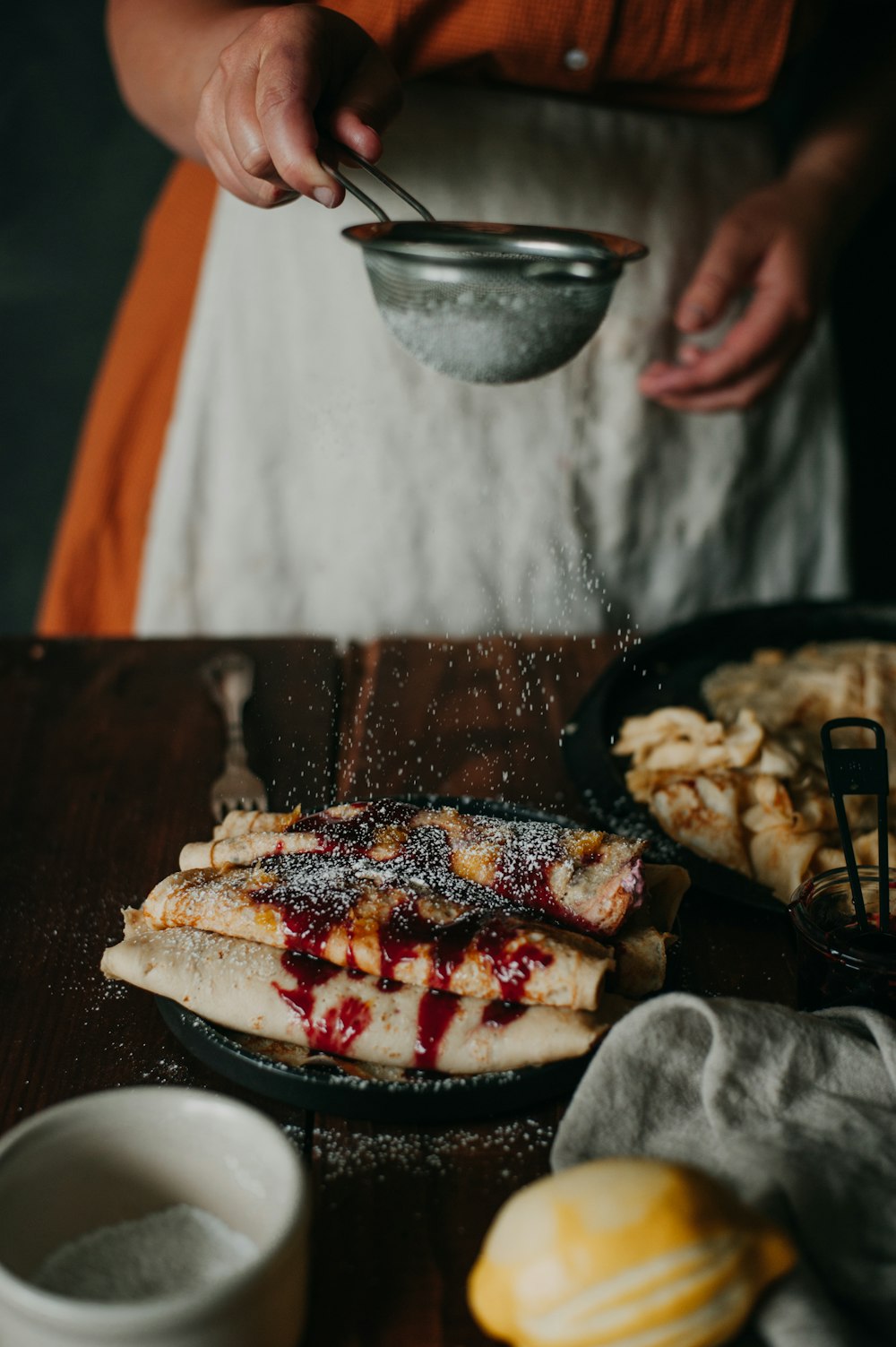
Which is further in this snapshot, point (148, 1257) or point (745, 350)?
point (745, 350)

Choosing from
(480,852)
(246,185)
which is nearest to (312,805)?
(480,852)

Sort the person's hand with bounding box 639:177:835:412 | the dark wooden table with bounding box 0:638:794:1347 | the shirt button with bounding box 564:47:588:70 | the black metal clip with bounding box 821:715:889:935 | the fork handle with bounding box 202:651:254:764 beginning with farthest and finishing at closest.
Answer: the person's hand with bounding box 639:177:835:412 → the shirt button with bounding box 564:47:588:70 → the fork handle with bounding box 202:651:254:764 → the black metal clip with bounding box 821:715:889:935 → the dark wooden table with bounding box 0:638:794:1347

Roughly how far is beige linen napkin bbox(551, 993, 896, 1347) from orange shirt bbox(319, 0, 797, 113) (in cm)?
98

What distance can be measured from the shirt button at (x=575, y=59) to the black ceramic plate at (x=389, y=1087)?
1028 mm

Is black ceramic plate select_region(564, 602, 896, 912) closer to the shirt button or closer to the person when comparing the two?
the person

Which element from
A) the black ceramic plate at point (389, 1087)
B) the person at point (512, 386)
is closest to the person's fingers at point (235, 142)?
the person at point (512, 386)

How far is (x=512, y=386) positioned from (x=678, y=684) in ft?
1.49

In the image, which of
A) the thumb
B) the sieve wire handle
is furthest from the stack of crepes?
the thumb

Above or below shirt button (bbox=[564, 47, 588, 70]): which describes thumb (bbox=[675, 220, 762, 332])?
below

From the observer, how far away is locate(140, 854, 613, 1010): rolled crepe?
26.2 inches

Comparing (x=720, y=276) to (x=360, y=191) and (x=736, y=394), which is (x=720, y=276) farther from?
(x=360, y=191)

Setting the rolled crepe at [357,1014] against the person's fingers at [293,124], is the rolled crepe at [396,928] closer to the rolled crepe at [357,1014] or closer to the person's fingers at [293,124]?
the rolled crepe at [357,1014]

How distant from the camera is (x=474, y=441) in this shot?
1.46 metres

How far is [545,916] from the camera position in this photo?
0.73m
